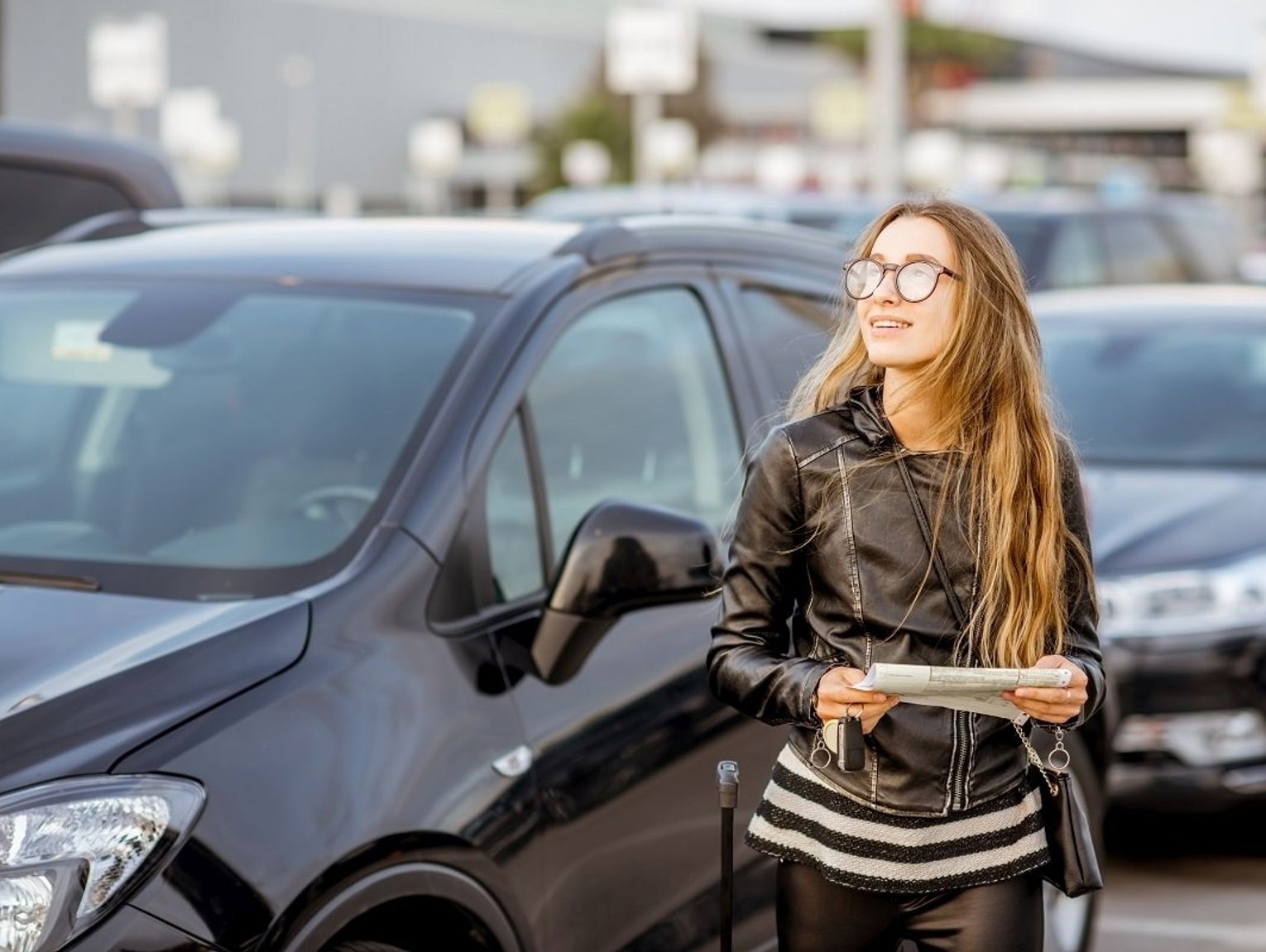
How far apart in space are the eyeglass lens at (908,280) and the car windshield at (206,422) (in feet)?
3.14

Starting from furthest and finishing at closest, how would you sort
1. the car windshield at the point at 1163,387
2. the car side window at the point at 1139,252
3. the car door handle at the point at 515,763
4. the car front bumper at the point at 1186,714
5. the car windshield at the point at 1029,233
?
1. the car side window at the point at 1139,252
2. the car windshield at the point at 1029,233
3. the car windshield at the point at 1163,387
4. the car front bumper at the point at 1186,714
5. the car door handle at the point at 515,763

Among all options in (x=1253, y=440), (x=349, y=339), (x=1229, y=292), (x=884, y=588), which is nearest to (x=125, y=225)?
(x=349, y=339)

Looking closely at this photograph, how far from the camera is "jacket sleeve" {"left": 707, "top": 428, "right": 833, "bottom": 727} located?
2.92 metres

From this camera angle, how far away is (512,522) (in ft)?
12.1

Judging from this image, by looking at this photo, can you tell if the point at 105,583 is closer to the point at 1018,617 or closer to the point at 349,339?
the point at 349,339

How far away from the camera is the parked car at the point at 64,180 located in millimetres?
5879

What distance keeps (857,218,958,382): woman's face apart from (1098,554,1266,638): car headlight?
3762 millimetres

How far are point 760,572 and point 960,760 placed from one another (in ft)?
1.18

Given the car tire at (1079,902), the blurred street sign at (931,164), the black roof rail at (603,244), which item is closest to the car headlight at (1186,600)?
the car tire at (1079,902)

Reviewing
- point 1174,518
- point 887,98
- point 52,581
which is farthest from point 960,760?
point 887,98

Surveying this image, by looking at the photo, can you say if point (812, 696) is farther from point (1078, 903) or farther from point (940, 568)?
point (1078, 903)

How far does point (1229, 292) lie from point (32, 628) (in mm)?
6711

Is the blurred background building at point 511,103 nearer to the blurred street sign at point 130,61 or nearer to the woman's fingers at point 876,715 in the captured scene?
the blurred street sign at point 130,61

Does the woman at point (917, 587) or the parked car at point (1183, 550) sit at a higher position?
the woman at point (917, 587)
